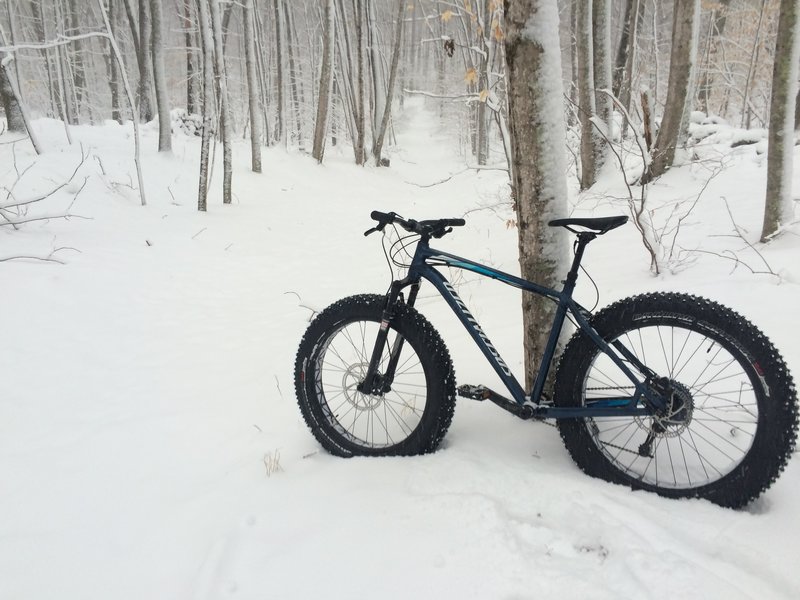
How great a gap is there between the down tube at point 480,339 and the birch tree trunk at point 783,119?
3.02 metres

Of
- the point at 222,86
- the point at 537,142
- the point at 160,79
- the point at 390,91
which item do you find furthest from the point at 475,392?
the point at 390,91

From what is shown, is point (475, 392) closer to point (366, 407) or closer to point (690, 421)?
point (366, 407)

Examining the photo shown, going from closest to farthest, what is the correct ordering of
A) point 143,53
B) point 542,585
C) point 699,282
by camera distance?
point 542,585
point 699,282
point 143,53

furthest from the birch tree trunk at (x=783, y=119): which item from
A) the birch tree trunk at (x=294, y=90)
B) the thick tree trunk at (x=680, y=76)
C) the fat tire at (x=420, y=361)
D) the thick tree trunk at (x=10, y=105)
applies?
the birch tree trunk at (x=294, y=90)

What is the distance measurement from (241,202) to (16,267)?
5.20 metres

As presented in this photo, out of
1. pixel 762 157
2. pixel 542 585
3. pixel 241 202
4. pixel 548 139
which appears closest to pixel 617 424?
pixel 542 585

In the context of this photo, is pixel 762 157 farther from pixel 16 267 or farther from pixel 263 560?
pixel 16 267

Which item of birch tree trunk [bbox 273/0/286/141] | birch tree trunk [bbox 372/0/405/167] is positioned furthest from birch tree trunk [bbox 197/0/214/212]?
birch tree trunk [bbox 372/0/405/167]

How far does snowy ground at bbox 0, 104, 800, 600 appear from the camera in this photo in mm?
1450

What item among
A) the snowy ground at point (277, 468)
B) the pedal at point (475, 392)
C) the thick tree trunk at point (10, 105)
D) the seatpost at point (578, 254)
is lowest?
the snowy ground at point (277, 468)

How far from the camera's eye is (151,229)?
6504 mm

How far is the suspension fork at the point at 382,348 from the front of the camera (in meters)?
2.04

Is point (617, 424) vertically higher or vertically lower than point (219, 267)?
higher

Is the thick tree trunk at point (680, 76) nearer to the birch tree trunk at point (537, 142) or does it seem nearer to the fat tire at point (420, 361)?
the birch tree trunk at point (537, 142)
